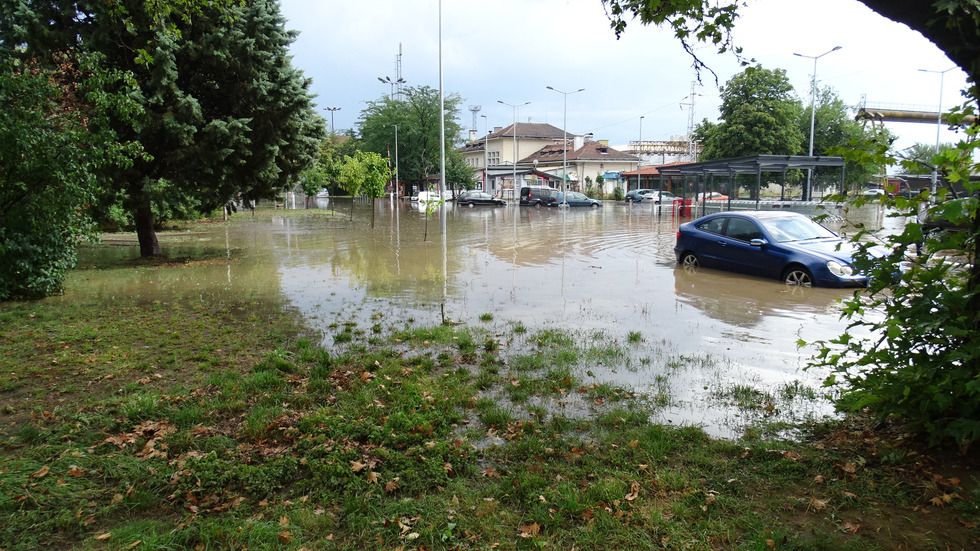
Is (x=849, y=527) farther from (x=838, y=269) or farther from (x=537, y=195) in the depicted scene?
(x=537, y=195)

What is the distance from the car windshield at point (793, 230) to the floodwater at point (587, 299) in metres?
1.00

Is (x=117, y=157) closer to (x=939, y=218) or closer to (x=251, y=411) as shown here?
(x=251, y=411)

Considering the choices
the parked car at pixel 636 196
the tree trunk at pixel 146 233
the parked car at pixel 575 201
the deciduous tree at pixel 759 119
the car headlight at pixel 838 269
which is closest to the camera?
the car headlight at pixel 838 269

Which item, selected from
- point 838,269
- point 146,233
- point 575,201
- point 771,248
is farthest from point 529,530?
point 575,201

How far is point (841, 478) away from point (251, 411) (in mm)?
4429

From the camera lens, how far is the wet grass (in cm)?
324

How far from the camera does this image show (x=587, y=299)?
35.7 feet

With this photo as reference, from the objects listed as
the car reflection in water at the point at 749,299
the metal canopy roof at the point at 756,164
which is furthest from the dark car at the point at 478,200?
the car reflection in water at the point at 749,299

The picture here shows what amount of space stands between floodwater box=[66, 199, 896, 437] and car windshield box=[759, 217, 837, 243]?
1.00 m

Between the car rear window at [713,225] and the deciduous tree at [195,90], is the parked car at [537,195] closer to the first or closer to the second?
the deciduous tree at [195,90]

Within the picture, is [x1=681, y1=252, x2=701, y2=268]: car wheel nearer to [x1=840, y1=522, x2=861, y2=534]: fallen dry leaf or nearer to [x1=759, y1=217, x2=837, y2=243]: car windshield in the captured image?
[x1=759, y1=217, x2=837, y2=243]: car windshield

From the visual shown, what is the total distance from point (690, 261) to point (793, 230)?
8.56 ft

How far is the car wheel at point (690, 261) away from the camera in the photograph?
1418cm

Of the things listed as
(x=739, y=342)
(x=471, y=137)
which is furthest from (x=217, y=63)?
(x=471, y=137)
